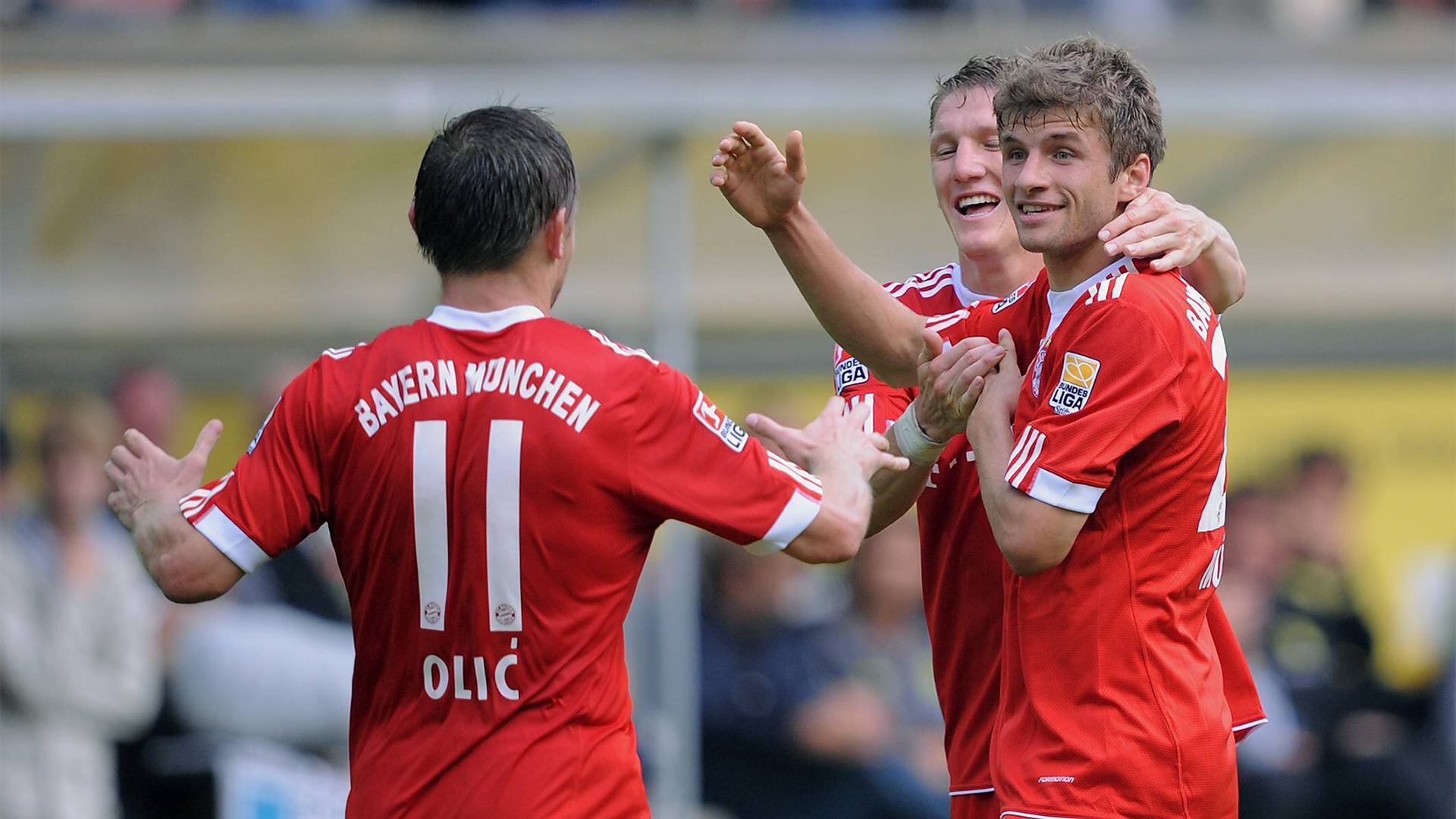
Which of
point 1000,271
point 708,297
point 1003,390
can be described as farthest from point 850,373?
point 708,297

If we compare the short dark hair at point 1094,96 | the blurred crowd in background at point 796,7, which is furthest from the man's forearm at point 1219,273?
the blurred crowd in background at point 796,7

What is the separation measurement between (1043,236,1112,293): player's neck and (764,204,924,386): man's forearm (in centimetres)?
54

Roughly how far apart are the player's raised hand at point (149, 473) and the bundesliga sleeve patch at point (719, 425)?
2.97ft

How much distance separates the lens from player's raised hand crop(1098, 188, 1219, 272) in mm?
3215

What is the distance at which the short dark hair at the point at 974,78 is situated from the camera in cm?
386

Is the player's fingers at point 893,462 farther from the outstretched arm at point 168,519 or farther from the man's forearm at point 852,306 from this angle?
the outstretched arm at point 168,519

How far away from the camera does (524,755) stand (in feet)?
10.6

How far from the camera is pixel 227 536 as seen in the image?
3.28 metres

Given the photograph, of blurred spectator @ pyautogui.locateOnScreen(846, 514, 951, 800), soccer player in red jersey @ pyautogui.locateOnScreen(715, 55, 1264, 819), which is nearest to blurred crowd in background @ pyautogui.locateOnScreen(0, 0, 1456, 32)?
blurred spectator @ pyautogui.locateOnScreen(846, 514, 951, 800)

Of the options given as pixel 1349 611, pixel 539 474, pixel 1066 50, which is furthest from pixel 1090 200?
pixel 1349 611

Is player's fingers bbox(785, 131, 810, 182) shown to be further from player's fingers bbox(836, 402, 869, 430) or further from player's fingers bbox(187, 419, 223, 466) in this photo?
player's fingers bbox(187, 419, 223, 466)

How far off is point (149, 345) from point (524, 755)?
6698 mm

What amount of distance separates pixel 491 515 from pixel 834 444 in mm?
688

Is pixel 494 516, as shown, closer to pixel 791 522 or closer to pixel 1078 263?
pixel 791 522
